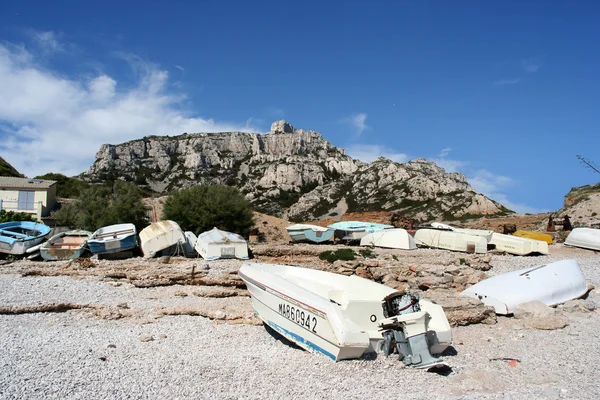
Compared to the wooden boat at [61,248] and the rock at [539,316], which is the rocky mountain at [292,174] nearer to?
the wooden boat at [61,248]

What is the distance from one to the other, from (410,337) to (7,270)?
48.3 feet

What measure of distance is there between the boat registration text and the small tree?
1993 centimetres

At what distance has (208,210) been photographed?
2820 cm

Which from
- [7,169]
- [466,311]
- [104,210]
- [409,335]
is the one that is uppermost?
[7,169]

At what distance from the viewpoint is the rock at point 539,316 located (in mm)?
10141

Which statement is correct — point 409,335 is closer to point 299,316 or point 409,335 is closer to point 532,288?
point 299,316

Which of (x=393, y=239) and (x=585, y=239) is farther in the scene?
(x=393, y=239)

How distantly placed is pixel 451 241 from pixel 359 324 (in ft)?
61.4

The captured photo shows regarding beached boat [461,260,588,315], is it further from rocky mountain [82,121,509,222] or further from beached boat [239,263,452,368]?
rocky mountain [82,121,509,222]

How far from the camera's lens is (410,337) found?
24.0 ft

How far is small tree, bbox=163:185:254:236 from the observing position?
91.0 feet

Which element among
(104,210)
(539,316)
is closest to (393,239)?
(539,316)

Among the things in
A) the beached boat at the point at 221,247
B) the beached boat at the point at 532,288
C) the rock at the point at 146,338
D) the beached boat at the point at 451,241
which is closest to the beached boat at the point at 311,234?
the beached boat at the point at 451,241

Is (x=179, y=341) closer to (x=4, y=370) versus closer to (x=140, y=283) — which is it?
(x=4, y=370)
